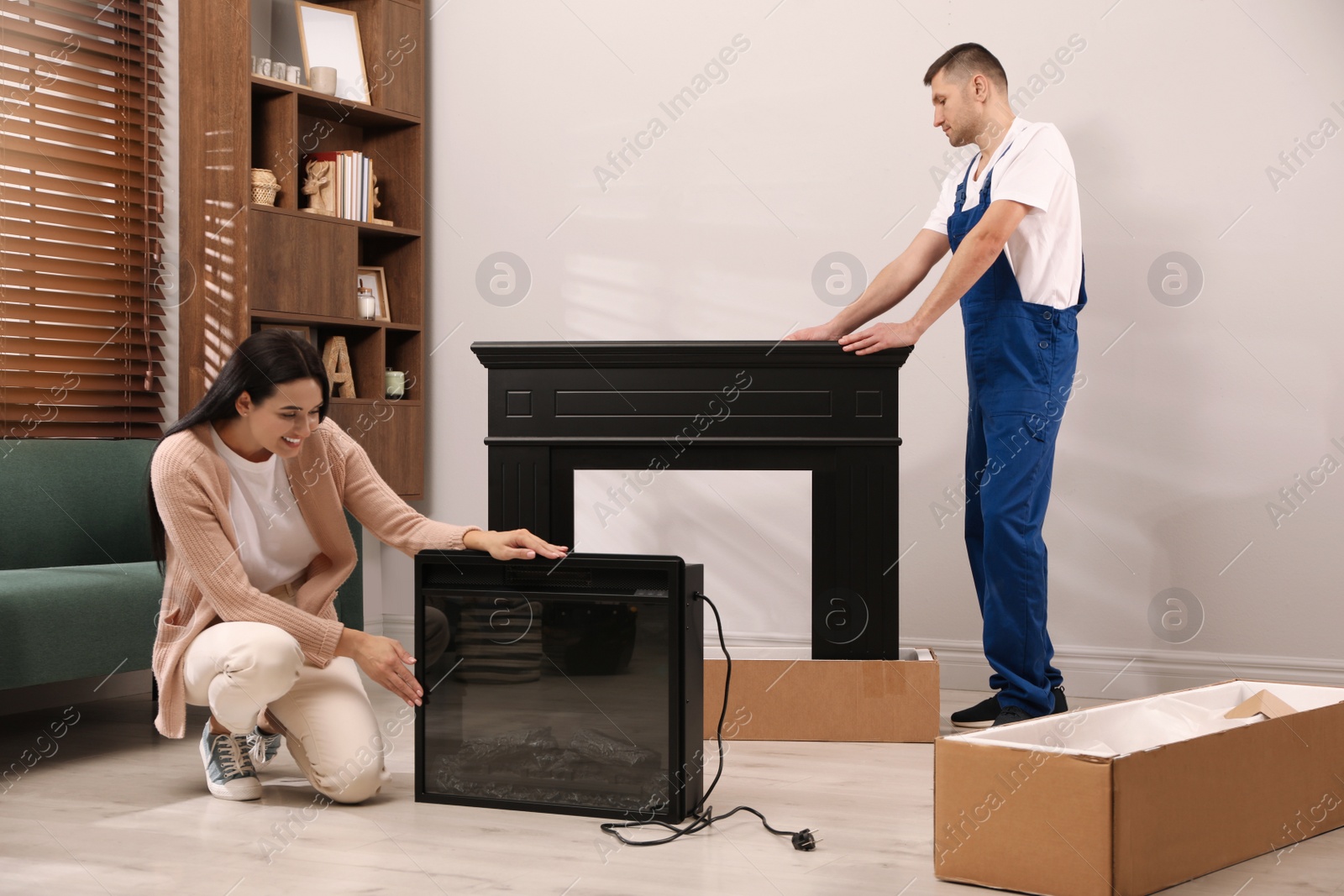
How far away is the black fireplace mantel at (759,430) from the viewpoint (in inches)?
104

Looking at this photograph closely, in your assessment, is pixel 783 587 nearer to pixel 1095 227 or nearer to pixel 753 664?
pixel 753 664

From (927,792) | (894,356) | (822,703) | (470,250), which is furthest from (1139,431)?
(470,250)

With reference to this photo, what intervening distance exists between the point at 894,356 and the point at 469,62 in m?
2.07

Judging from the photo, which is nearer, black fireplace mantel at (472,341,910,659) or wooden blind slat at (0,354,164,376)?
black fireplace mantel at (472,341,910,659)

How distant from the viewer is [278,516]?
2.24 m

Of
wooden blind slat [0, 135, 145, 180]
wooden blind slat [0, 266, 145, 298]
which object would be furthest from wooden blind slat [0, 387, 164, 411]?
wooden blind slat [0, 135, 145, 180]

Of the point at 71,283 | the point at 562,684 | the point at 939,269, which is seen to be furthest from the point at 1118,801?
the point at 71,283

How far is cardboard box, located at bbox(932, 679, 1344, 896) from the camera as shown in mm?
1590

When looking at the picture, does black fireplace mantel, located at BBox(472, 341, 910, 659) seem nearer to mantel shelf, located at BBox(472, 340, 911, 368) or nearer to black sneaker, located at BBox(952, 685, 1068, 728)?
mantel shelf, located at BBox(472, 340, 911, 368)

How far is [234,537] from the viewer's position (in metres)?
2.10

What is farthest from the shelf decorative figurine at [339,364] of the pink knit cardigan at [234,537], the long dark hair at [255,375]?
the long dark hair at [255,375]

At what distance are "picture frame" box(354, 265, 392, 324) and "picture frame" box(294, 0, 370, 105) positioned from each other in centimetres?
53

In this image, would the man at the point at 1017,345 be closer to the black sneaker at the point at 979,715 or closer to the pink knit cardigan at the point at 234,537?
the black sneaker at the point at 979,715

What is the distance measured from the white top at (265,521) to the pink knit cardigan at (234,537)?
3 centimetres
